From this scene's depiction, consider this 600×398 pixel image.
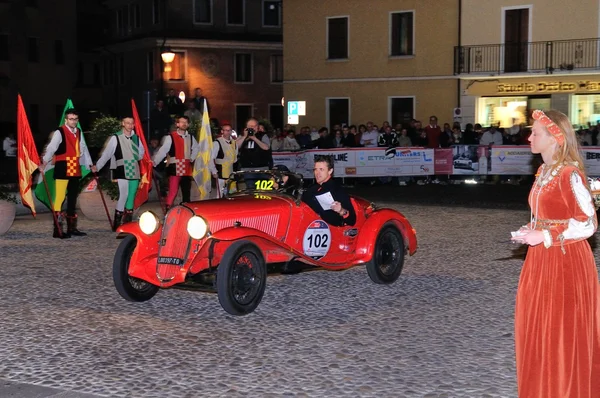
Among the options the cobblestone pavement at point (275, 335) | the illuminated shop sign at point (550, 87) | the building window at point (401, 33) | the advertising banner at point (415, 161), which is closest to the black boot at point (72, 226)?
the cobblestone pavement at point (275, 335)

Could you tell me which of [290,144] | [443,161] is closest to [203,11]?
[290,144]

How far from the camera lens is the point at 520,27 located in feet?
119

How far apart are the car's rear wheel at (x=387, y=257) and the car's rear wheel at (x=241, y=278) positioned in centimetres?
168

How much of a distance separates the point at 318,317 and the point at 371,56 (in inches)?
1208

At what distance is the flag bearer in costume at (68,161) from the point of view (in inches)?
597

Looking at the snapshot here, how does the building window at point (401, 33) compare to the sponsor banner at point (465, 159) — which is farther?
the building window at point (401, 33)

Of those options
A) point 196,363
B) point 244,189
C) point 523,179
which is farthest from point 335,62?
point 196,363

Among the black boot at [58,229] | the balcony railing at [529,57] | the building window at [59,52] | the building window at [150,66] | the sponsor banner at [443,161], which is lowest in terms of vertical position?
the black boot at [58,229]

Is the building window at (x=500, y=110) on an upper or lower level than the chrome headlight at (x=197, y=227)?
upper

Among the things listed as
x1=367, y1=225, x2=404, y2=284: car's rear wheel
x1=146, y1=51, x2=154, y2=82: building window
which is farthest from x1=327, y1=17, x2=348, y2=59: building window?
x1=367, y1=225, x2=404, y2=284: car's rear wheel

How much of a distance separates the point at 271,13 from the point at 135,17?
7.61 m

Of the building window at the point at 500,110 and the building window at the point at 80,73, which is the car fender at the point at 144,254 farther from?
the building window at the point at 80,73

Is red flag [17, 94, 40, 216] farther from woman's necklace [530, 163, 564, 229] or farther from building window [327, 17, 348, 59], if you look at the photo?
building window [327, 17, 348, 59]

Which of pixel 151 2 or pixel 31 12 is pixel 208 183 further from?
pixel 31 12
